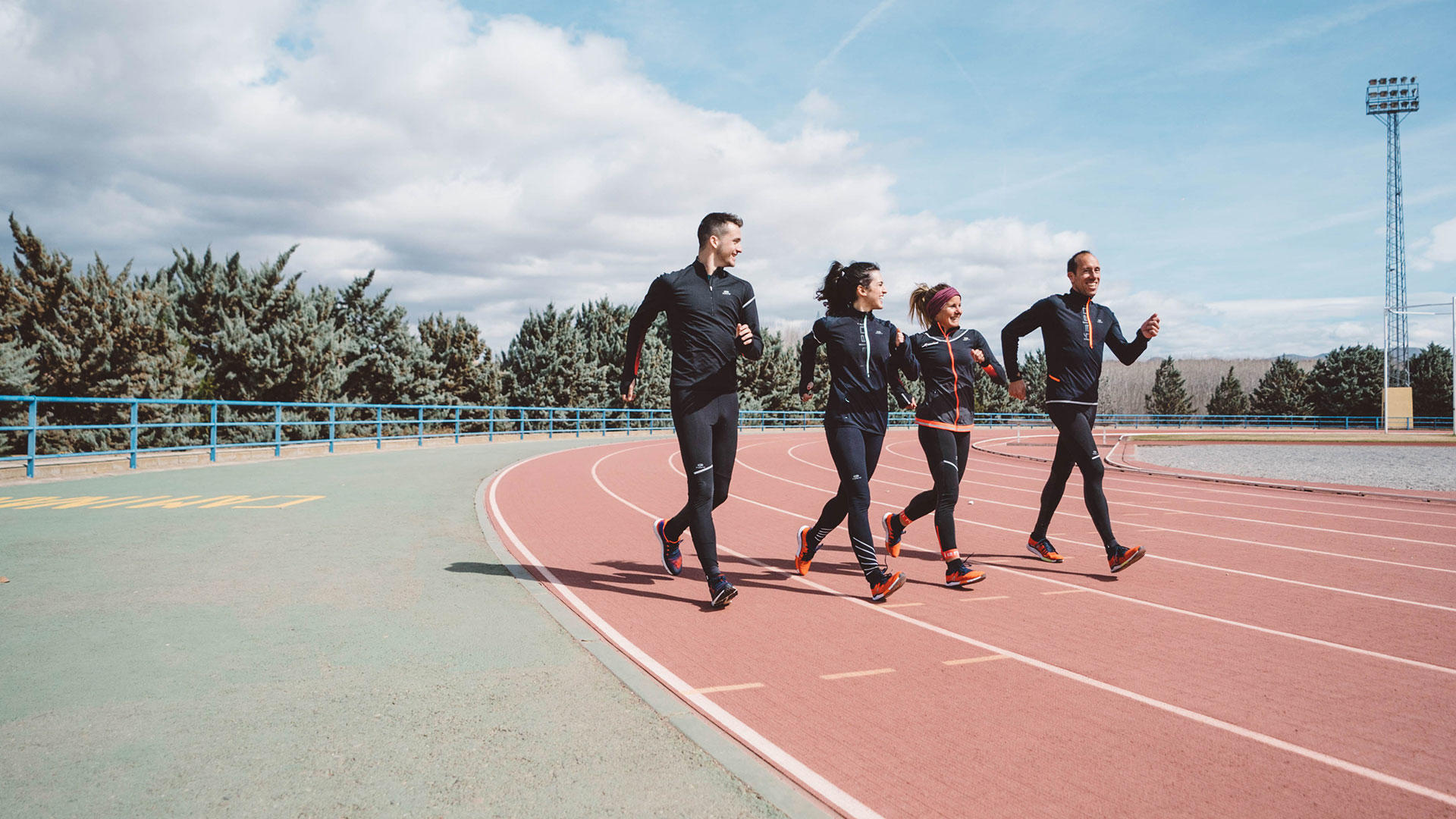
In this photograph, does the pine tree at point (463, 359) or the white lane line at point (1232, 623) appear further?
the pine tree at point (463, 359)

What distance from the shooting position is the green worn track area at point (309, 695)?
8.63 feet

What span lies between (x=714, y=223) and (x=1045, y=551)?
3741 mm

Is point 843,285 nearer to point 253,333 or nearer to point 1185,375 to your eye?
point 253,333

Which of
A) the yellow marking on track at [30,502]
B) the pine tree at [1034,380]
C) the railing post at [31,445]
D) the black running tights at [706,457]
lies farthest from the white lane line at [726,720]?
the pine tree at [1034,380]

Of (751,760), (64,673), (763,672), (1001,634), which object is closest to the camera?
(751,760)

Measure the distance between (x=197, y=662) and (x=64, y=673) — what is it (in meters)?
0.48

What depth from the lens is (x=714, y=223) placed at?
5.12 m

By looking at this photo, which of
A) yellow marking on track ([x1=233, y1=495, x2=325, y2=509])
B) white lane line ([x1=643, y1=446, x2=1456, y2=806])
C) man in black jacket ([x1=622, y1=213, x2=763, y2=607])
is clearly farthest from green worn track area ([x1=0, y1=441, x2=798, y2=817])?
yellow marking on track ([x1=233, y1=495, x2=325, y2=509])

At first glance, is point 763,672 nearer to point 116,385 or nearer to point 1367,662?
point 1367,662

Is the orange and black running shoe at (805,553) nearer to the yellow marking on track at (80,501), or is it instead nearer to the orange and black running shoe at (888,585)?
the orange and black running shoe at (888,585)

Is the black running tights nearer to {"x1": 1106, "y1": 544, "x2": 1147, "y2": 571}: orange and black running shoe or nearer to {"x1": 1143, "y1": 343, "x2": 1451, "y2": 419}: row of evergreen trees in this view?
{"x1": 1106, "y1": 544, "x2": 1147, "y2": 571}: orange and black running shoe

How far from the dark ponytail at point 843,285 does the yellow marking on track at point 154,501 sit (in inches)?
260

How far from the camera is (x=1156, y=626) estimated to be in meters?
4.80

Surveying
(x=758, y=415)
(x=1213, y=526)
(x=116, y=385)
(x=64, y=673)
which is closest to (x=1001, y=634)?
(x=64, y=673)
